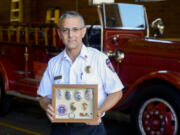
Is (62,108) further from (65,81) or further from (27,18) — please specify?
(27,18)

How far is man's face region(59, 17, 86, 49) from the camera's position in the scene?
87.3 inches

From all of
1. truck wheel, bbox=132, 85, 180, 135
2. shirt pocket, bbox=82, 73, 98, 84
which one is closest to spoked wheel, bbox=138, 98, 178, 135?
truck wheel, bbox=132, 85, 180, 135

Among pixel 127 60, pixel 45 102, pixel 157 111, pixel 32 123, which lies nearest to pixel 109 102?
pixel 45 102

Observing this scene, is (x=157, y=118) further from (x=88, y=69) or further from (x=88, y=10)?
(x=88, y=10)

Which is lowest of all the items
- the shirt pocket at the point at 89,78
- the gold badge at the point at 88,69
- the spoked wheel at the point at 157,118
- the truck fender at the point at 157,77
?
the spoked wheel at the point at 157,118

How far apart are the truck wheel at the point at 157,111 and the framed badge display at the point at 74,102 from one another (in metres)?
2.22

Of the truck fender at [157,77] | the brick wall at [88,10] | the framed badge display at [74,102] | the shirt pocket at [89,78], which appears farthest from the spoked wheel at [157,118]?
the framed badge display at [74,102]

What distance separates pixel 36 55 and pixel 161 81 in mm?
2491

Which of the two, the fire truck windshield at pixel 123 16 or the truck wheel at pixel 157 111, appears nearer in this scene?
the truck wheel at pixel 157 111

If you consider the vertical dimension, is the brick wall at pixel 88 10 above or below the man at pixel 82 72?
above

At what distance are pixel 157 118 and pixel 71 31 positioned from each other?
8.08ft

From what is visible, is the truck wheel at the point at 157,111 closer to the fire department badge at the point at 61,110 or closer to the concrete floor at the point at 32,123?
the concrete floor at the point at 32,123

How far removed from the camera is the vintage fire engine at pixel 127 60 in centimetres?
434

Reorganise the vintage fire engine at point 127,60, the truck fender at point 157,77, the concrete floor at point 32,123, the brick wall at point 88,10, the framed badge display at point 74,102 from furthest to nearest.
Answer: the brick wall at point 88,10
the concrete floor at point 32,123
the vintage fire engine at point 127,60
the truck fender at point 157,77
the framed badge display at point 74,102
